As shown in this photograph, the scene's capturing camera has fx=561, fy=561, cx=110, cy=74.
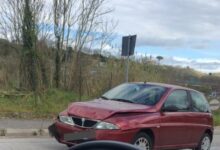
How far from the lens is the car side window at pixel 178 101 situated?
448 inches

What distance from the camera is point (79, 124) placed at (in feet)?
33.4

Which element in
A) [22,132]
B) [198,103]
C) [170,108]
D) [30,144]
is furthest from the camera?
[22,132]

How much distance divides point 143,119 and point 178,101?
5.16ft

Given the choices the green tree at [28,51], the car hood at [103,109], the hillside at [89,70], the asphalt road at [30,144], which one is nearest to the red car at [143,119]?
the car hood at [103,109]

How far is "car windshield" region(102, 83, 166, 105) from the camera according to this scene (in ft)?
36.7

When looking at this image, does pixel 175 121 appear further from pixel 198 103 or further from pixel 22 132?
pixel 22 132

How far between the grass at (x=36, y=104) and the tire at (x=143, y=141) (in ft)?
22.2

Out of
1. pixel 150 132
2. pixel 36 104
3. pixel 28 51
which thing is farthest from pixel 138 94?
pixel 28 51

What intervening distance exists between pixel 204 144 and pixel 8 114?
648 cm

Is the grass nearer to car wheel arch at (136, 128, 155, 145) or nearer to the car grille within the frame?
the car grille

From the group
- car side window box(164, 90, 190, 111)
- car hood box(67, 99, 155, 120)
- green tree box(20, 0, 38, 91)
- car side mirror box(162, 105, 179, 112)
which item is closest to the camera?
car hood box(67, 99, 155, 120)

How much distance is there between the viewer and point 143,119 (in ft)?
34.3

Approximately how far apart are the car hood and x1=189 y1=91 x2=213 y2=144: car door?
155 centimetres

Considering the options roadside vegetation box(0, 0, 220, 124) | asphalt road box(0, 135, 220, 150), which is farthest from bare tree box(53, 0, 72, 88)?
asphalt road box(0, 135, 220, 150)
